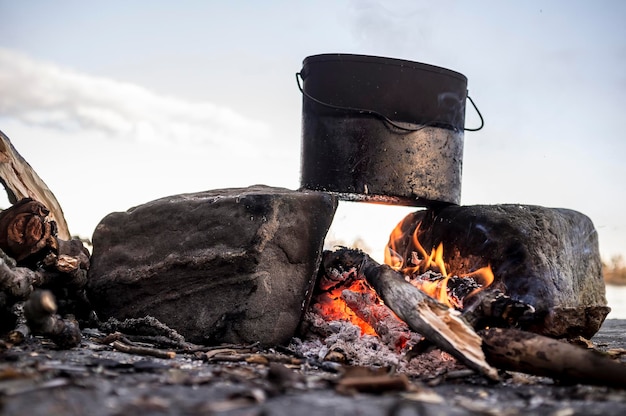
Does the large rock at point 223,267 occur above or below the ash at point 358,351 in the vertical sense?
above

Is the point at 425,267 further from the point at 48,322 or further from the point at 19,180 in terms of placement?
the point at 19,180

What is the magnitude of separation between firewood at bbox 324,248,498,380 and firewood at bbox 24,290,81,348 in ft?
5.49

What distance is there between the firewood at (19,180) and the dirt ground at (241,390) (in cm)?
152

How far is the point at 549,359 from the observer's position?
276cm

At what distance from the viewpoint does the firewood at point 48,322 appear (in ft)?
8.91

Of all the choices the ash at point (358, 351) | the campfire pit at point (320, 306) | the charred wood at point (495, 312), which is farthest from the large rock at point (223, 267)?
the charred wood at point (495, 312)

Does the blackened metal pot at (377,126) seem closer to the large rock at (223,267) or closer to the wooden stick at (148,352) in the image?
the large rock at (223,267)

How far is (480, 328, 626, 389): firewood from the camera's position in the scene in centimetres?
255

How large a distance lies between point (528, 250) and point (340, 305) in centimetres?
A: 130

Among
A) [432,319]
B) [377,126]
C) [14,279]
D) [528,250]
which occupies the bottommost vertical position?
[432,319]

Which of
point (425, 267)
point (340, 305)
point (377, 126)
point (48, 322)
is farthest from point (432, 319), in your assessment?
point (48, 322)

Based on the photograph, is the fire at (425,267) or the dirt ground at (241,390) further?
the fire at (425,267)

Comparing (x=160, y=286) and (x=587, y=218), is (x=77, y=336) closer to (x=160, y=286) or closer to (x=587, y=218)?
(x=160, y=286)

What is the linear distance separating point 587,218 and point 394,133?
185 centimetres
